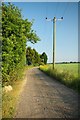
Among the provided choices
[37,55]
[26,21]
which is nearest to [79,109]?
[26,21]

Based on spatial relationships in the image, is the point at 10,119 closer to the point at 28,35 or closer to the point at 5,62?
the point at 5,62

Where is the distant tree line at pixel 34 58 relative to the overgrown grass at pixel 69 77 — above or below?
above

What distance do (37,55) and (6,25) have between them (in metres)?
94.6

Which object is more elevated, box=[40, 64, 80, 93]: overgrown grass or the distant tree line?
the distant tree line

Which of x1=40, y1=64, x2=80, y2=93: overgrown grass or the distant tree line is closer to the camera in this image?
x1=40, y1=64, x2=80, y2=93: overgrown grass

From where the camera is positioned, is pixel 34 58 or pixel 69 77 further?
pixel 34 58

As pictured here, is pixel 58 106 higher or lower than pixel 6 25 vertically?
lower

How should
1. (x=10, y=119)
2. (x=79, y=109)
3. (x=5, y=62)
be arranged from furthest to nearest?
(x=5, y=62)
(x=79, y=109)
(x=10, y=119)

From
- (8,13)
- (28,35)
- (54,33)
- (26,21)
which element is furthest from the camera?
(54,33)

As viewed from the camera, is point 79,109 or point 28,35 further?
point 28,35

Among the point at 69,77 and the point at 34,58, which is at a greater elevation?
the point at 34,58

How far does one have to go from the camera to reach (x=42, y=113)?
36.9 ft

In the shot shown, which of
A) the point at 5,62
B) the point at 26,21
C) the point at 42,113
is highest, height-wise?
the point at 26,21

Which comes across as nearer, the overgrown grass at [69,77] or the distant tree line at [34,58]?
the overgrown grass at [69,77]
